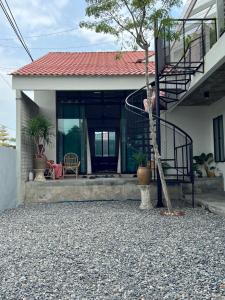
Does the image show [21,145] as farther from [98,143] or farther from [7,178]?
[98,143]

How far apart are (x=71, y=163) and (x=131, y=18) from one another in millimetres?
5024

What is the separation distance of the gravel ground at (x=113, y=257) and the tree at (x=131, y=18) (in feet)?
4.71

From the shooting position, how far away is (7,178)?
24.5 feet

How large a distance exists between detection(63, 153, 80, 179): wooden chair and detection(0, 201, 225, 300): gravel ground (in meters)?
3.31

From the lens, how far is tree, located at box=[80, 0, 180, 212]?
20.1 ft

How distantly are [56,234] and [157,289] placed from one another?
2.45 meters

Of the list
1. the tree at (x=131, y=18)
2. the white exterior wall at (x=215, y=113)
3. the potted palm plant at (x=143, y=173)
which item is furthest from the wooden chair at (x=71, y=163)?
the white exterior wall at (x=215, y=113)

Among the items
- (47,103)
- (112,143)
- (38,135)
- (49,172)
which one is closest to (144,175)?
(38,135)

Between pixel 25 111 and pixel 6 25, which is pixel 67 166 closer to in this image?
pixel 25 111

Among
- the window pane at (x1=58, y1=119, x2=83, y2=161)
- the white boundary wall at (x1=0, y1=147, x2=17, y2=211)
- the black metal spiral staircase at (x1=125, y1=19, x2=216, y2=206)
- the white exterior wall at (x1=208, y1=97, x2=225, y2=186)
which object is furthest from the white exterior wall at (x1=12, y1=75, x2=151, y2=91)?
the white exterior wall at (x1=208, y1=97, x2=225, y2=186)

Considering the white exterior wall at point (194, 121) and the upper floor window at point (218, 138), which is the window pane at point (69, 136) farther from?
the upper floor window at point (218, 138)

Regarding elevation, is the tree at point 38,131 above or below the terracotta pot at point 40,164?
above

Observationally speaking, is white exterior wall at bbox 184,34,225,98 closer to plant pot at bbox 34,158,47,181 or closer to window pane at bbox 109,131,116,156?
plant pot at bbox 34,158,47,181

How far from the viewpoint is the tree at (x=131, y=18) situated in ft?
20.1
